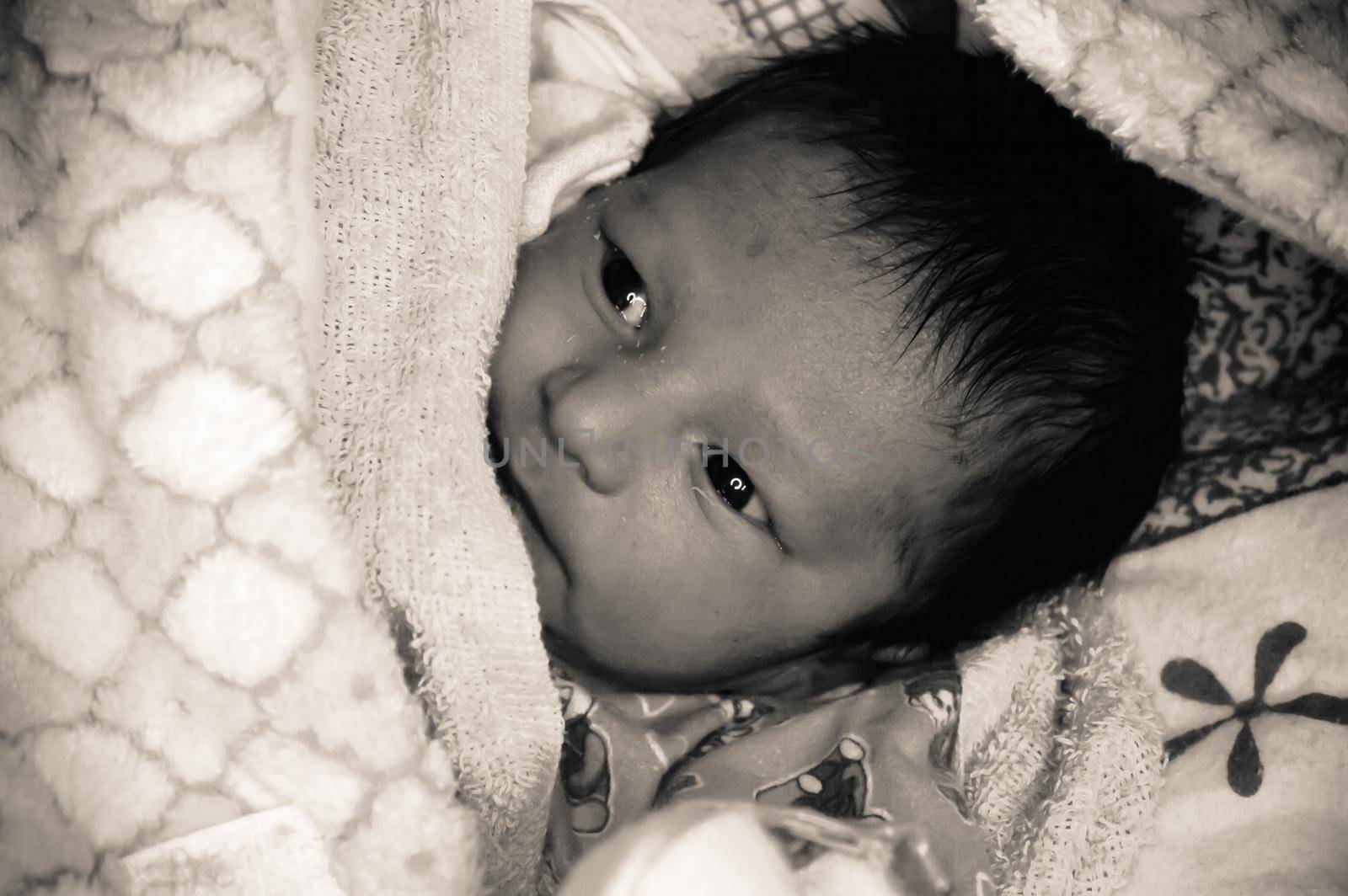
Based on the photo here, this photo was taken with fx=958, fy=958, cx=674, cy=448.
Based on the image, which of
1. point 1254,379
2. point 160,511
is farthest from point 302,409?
point 1254,379

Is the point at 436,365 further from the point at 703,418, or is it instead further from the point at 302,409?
the point at 703,418

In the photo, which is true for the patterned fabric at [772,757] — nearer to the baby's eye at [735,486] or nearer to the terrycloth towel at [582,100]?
the baby's eye at [735,486]

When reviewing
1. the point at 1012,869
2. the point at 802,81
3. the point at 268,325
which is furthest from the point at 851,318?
the point at 1012,869

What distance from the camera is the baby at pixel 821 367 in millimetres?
863

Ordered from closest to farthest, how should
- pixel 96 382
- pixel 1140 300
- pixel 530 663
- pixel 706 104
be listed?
pixel 96 382 → pixel 530 663 → pixel 1140 300 → pixel 706 104

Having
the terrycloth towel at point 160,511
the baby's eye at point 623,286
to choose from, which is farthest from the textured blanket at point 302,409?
the baby's eye at point 623,286

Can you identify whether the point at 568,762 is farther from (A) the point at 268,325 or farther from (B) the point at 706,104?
(B) the point at 706,104

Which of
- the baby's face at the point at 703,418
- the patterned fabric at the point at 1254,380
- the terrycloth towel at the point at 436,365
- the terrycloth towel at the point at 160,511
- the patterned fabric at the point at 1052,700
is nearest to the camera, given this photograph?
the terrycloth towel at the point at 160,511

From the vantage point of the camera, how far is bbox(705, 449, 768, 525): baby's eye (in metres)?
0.90

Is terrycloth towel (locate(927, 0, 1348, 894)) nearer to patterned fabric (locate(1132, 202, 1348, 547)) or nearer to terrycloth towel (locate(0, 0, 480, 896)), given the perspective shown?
patterned fabric (locate(1132, 202, 1348, 547))

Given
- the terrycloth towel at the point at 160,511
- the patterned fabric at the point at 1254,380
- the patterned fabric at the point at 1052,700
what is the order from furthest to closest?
1. the patterned fabric at the point at 1254,380
2. the patterned fabric at the point at 1052,700
3. the terrycloth towel at the point at 160,511

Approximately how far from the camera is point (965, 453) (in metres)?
0.90

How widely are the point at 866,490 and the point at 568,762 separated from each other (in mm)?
405

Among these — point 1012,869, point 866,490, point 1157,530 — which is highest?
point 866,490
